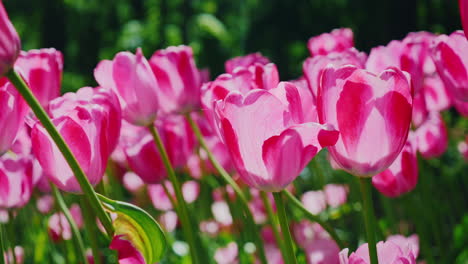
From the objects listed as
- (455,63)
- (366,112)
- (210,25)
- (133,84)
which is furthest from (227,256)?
(210,25)

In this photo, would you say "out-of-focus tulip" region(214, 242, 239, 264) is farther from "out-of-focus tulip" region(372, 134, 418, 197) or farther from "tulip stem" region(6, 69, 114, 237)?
"tulip stem" region(6, 69, 114, 237)

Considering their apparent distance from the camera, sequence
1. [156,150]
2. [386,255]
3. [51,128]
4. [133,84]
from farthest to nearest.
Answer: [156,150], [133,84], [386,255], [51,128]

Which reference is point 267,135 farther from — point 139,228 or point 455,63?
point 455,63

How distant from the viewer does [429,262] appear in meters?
0.98

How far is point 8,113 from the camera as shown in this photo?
2.11 ft

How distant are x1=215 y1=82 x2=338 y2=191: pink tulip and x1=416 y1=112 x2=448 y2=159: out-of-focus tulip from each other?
89 cm

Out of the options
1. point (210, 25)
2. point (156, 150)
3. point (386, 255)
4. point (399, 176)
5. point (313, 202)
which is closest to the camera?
point (386, 255)

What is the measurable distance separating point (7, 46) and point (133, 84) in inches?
15.8

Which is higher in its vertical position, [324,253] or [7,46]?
[7,46]

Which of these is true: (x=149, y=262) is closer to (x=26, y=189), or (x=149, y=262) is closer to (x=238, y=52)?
(x=26, y=189)

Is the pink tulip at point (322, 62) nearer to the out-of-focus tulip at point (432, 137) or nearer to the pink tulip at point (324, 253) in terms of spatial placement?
the pink tulip at point (324, 253)

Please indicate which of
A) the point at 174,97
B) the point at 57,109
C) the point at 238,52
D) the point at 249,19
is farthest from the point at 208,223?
the point at 238,52

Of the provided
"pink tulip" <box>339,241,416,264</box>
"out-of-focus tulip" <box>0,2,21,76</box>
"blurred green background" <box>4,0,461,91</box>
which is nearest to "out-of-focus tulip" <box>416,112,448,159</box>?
"pink tulip" <box>339,241,416,264</box>

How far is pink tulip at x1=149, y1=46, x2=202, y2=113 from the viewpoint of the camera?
3.40 ft
